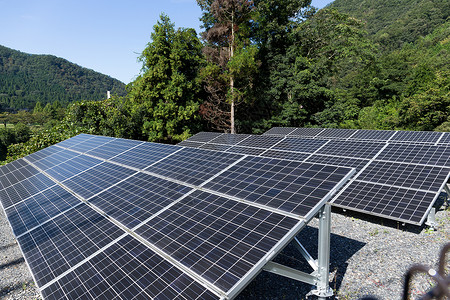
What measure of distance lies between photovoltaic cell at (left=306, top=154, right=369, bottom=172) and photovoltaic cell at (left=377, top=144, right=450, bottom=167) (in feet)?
3.29

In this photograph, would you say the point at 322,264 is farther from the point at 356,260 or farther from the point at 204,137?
the point at 204,137

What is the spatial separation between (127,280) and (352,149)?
11758 millimetres

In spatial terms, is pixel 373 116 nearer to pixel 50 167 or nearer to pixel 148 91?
pixel 148 91

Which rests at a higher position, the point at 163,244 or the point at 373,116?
the point at 163,244

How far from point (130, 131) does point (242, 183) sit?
64.9ft

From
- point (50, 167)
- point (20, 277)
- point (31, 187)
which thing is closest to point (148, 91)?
point (50, 167)

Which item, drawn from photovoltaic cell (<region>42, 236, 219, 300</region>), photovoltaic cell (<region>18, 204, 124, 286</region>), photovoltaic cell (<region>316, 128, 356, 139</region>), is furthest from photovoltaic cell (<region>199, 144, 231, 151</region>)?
photovoltaic cell (<region>42, 236, 219, 300</region>)

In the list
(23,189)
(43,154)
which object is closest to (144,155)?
(23,189)

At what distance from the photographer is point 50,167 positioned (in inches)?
408

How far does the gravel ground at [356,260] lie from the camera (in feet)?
20.6

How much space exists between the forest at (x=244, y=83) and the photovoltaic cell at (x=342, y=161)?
42.8 ft

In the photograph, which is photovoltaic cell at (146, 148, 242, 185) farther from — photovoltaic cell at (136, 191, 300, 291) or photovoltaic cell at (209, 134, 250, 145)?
photovoltaic cell at (209, 134, 250, 145)

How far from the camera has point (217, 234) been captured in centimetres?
427

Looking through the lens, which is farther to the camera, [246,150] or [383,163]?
[246,150]
